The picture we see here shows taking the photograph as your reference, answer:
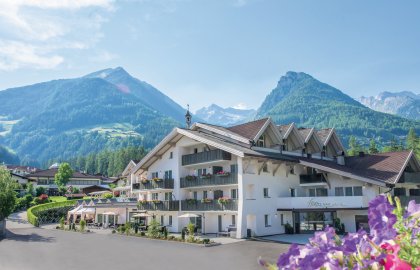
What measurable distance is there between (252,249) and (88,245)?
15.6 metres

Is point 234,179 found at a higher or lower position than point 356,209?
higher

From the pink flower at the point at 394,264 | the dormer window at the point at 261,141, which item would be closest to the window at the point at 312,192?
the dormer window at the point at 261,141

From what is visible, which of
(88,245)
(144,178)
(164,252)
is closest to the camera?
(164,252)

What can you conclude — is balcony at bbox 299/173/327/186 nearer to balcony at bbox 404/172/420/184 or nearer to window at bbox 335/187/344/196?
window at bbox 335/187/344/196

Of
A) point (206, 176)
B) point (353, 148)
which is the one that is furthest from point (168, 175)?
point (353, 148)

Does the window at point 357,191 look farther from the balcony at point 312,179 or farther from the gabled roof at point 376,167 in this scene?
the balcony at point 312,179

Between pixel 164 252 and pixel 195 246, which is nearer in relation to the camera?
pixel 164 252

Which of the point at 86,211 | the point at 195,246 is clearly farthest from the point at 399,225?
the point at 86,211

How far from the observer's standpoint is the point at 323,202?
38656 millimetres

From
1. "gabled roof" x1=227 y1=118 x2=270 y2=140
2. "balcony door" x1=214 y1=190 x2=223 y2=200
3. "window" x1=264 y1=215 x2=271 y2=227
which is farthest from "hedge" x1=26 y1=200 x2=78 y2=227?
"window" x1=264 y1=215 x2=271 y2=227

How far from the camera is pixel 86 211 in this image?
58.0 meters

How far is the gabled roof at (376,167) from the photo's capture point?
3862cm

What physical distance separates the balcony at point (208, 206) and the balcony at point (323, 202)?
5897 millimetres

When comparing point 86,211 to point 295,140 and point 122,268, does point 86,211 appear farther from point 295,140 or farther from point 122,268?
point 122,268
